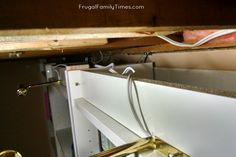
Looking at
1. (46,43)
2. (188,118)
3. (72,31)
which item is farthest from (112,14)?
(46,43)

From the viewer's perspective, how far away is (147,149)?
0.41 meters

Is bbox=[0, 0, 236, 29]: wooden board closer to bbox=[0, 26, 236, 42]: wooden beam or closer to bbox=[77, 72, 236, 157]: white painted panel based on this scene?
bbox=[0, 26, 236, 42]: wooden beam

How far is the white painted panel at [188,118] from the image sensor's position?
0.26 m

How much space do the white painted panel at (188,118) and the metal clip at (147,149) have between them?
10 millimetres

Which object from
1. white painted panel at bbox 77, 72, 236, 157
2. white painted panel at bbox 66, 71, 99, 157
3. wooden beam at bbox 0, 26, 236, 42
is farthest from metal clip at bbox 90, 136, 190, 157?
white painted panel at bbox 66, 71, 99, 157

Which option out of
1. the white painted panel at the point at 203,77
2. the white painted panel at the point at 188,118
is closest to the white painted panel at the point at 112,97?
the white painted panel at the point at 188,118

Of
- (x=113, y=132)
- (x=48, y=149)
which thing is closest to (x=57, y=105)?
(x=48, y=149)

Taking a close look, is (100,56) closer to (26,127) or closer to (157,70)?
(157,70)

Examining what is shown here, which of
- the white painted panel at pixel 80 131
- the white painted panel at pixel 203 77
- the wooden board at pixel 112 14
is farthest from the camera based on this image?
the white painted panel at pixel 80 131

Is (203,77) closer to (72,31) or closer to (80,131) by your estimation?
(80,131)

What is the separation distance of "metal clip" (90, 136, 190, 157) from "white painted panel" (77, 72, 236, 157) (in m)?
0.01

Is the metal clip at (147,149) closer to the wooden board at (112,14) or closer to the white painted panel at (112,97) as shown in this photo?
the white painted panel at (112,97)

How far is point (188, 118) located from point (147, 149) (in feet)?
0.38

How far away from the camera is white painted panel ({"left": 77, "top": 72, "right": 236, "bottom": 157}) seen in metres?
0.26
